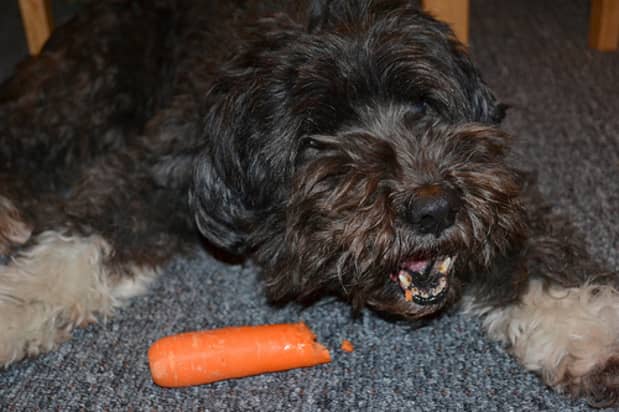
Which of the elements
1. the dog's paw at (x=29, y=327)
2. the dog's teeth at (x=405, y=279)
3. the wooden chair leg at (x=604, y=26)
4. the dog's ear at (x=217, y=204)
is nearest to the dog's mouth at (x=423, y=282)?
the dog's teeth at (x=405, y=279)

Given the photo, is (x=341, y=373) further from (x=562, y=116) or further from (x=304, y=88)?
(x=562, y=116)

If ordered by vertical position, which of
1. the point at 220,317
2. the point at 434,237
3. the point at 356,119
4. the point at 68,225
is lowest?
the point at 220,317

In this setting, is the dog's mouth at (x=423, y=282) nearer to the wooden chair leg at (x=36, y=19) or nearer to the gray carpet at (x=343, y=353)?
the gray carpet at (x=343, y=353)

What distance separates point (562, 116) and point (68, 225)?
96.6 inches

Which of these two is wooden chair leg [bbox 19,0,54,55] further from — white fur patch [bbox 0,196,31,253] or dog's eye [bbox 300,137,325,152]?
dog's eye [bbox 300,137,325,152]

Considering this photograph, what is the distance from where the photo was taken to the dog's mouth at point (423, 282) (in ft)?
7.79

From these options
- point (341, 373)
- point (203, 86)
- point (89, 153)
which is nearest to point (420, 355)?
point (341, 373)

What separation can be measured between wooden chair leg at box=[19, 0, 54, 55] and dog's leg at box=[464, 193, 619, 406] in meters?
2.97

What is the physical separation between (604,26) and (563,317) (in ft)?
8.52

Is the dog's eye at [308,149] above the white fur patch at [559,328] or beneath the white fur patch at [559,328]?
above

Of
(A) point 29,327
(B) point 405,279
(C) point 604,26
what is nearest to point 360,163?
(B) point 405,279

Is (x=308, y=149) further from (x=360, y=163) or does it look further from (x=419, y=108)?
(x=419, y=108)

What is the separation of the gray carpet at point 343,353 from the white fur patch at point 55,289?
0.06m

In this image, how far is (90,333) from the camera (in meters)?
2.71
